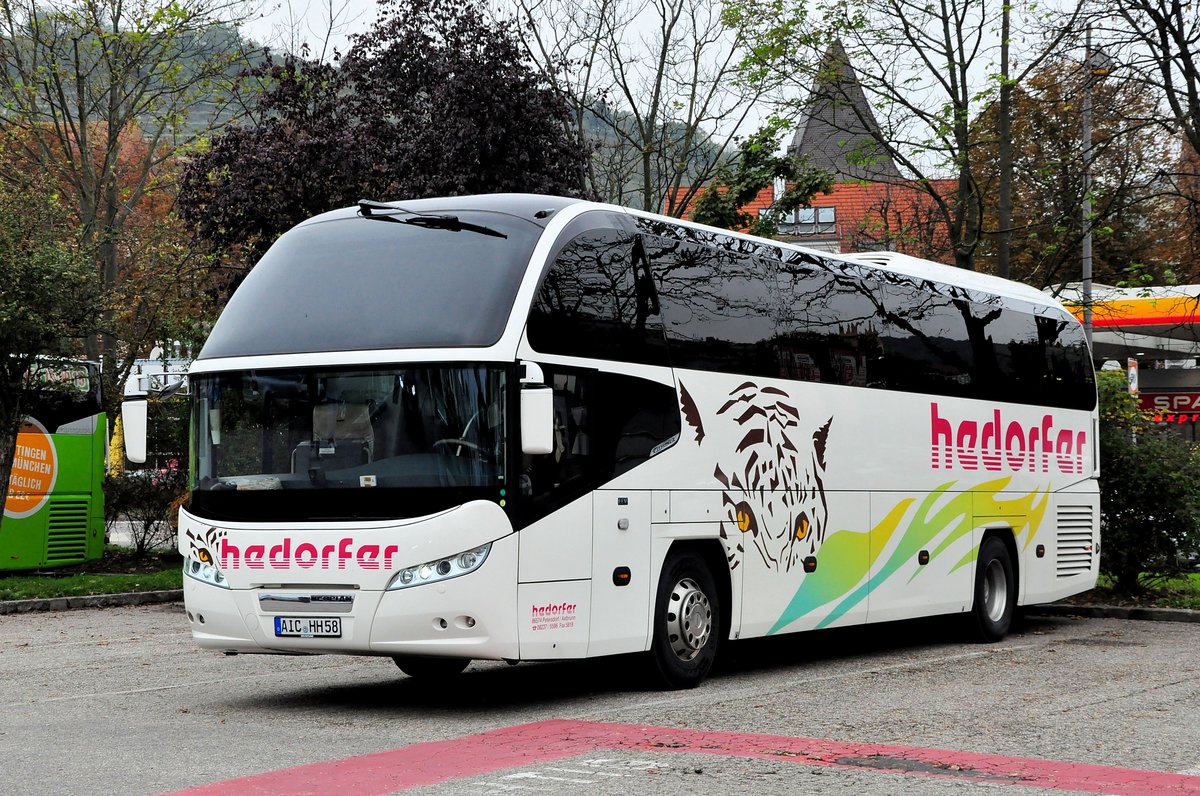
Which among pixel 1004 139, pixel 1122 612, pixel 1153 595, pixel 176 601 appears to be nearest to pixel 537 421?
pixel 1122 612

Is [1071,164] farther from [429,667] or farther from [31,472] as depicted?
[31,472]

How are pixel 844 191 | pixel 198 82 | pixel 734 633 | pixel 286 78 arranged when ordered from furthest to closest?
1. pixel 844 191
2. pixel 198 82
3. pixel 286 78
4. pixel 734 633

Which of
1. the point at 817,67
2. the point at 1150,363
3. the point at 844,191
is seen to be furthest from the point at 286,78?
the point at 844,191

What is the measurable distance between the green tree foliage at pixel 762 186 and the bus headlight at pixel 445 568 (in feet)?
49.5

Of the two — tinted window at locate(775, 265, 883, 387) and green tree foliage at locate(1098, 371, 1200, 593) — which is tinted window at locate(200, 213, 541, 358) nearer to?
tinted window at locate(775, 265, 883, 387)

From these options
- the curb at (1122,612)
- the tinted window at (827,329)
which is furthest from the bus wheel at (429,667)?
the curb at (1122,612)

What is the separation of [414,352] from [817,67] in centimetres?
1556

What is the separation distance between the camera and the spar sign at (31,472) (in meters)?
23.4

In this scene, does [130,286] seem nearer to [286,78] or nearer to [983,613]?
[286,78]

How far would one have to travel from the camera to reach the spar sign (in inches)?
923

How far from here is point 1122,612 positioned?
754 inches

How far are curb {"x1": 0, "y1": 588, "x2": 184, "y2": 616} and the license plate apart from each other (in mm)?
11055

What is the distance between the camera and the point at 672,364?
467 inches

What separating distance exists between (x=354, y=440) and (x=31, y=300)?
12.1 metres
